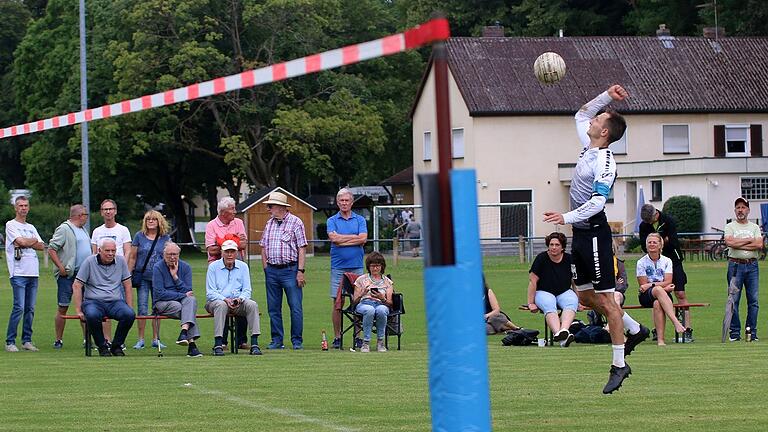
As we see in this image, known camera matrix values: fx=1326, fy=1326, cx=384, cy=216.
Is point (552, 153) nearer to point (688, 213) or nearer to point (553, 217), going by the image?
point (688, 213)

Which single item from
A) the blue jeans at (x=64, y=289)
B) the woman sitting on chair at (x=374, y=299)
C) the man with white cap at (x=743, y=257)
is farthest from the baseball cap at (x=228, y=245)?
the man with white cap at (x=743, y=257)

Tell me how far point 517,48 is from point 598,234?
47.4 m

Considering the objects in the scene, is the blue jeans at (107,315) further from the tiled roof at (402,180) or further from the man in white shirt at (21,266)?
the tiled roof at (402,180)

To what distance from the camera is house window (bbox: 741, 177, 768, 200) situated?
52062mm

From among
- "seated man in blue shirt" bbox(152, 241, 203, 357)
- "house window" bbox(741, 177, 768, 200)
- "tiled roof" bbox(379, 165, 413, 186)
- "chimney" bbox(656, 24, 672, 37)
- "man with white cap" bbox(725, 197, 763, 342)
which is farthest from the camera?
"tiled roof" bbox(379, 165, 413, 186)

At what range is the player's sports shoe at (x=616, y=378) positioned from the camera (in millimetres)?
9977

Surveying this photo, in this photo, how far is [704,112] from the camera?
55.9m

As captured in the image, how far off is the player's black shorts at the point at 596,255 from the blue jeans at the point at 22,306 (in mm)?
9080

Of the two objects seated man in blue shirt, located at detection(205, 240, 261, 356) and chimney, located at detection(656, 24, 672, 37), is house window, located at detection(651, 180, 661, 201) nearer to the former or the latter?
chimney, located at detection(656, 24, 672, 37)

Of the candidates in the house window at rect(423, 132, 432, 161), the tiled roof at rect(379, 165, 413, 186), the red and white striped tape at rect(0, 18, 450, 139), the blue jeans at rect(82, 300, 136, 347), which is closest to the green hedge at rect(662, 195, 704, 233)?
the house window at rect(423, 132, 432, 161)

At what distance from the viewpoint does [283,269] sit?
16.8m

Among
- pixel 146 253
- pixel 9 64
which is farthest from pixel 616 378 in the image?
pixel 9 64

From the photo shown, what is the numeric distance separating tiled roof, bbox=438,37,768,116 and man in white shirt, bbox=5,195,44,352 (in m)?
38.5

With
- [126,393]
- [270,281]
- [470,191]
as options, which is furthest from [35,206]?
[470,191]
